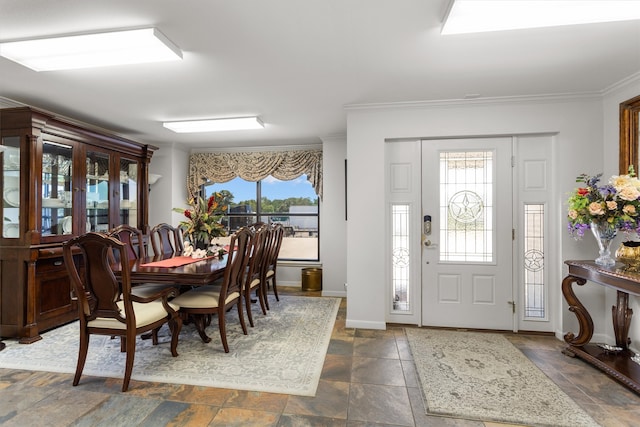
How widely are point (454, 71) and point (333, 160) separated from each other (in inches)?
→ 95.8

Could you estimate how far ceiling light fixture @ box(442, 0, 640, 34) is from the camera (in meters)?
1.63

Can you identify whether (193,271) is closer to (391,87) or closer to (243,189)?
(391,87)

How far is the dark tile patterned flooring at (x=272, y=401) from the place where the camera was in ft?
6.01

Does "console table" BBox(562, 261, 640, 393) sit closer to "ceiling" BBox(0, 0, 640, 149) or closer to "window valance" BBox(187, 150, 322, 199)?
"ceiling" BBox(0, 0, 640, 149)

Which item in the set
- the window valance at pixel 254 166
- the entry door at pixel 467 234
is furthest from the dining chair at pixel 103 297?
the window valance at pixel 254 166

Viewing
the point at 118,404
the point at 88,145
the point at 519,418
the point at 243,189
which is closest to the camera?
the point at 519,418

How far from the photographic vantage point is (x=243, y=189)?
5582mm

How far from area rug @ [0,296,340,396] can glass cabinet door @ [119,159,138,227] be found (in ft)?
5.08

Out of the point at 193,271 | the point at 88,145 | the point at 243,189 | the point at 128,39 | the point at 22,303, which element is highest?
the point at 128,39

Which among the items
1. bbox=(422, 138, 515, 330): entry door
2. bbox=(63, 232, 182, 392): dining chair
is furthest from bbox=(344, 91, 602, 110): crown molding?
bbox=(63, 232, 182, 392): dining chair

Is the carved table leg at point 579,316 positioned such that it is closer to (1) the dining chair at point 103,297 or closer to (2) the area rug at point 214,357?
(2) the area rug at point 214,357

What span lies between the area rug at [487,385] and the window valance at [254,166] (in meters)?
2.99

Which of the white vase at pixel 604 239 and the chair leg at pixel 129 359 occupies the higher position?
the white vase at pixel 604 239

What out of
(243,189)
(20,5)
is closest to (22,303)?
(20,5)
